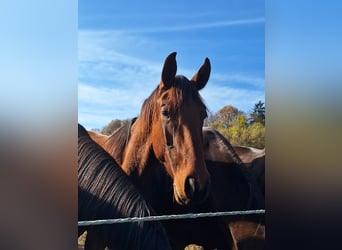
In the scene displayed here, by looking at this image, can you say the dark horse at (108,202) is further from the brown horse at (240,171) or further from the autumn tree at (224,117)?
the autumn tree at (224,117)

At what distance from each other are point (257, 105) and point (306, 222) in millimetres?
912

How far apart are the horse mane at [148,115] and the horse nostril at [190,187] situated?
11.0 inches

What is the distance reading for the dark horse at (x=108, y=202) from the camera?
95.6 inches

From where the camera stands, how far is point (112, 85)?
8.25 feet

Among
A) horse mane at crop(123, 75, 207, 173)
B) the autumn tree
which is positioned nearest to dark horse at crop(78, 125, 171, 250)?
horse mane at crop(123, 75, 207, 173)

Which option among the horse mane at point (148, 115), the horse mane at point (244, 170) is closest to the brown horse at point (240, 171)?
the horse mane at point (244, 170)

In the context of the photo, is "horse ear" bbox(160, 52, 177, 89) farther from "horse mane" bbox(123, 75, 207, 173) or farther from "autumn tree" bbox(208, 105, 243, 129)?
"autumn tree" bbox(208, 105, 243, 129)

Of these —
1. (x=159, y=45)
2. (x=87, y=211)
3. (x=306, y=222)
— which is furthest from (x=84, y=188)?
(x=306, y=222)

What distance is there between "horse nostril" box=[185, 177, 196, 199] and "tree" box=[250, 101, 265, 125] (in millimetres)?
595

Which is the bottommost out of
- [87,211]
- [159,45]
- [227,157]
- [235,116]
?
[87,211]

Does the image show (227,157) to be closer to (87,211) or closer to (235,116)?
(235,116)

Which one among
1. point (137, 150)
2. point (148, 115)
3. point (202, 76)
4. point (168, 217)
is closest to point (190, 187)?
point (168, 217)

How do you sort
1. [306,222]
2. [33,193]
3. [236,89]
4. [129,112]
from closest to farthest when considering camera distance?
[33,193]
[129,112]
[236,89]
[306,222]

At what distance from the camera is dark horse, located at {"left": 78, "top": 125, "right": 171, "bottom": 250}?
243 centimetres
